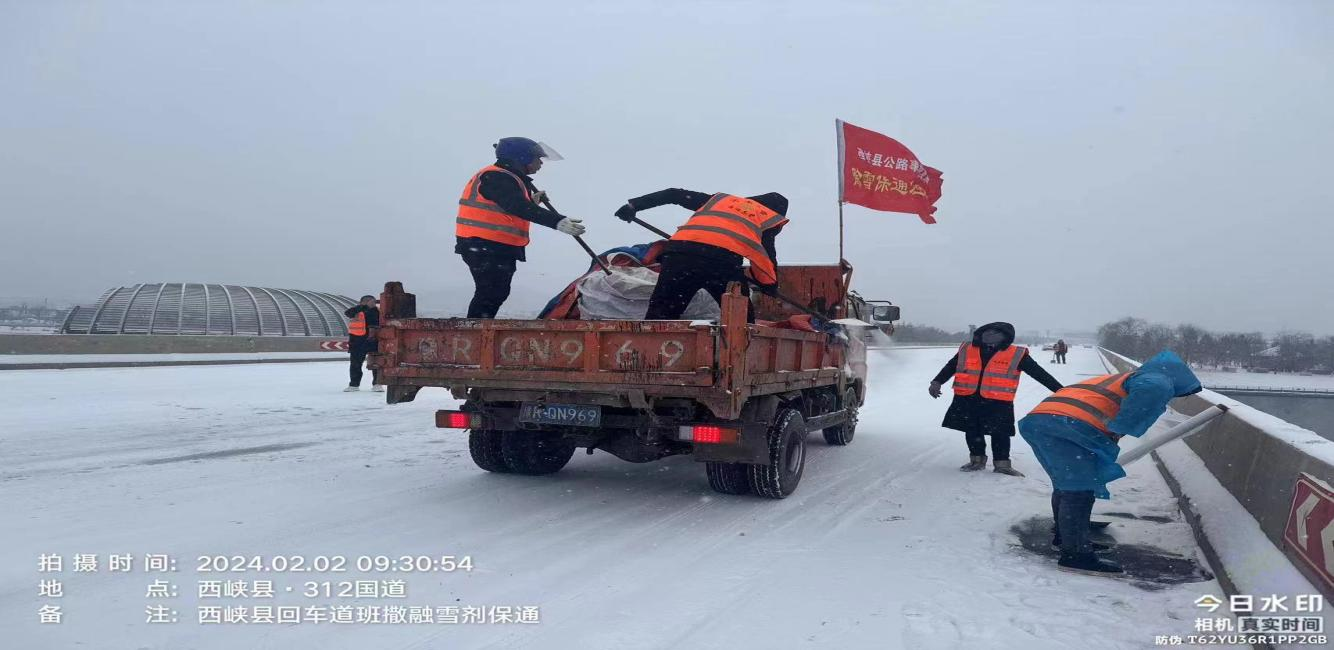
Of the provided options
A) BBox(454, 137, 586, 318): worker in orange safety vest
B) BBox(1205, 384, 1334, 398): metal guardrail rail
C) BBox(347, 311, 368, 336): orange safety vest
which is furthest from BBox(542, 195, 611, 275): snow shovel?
BBox(1205, 384, 1334, 398): metal guardrail rail

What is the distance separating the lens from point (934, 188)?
415 inches

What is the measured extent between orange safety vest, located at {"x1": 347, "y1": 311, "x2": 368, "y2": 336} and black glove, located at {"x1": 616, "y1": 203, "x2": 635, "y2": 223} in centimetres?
853

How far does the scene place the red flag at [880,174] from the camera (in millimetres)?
9500

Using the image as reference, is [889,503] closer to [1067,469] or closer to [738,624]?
[1067,469]

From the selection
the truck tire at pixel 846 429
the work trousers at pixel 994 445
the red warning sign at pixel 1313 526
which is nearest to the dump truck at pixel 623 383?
the work trousers at pixel 994 445

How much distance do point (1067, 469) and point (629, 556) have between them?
2.40 m

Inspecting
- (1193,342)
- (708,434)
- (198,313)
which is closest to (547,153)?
(708,434)

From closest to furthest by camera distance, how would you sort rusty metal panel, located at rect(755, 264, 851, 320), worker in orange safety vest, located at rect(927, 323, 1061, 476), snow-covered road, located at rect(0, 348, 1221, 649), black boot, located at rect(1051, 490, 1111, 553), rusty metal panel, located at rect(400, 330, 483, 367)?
snow-covered road, located at rect(0, 348, 1221, 649)
black boot, located at rect(1051, 490, 1111, 553)
rusty metal panel, located at rect(400, 330, 483, 367)
worker in orange safety vest, located at rect(927, 323, 1061, 476)
rusty metal panel, located at rect(755, 264, 851, 320)

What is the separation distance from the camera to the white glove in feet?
19.8

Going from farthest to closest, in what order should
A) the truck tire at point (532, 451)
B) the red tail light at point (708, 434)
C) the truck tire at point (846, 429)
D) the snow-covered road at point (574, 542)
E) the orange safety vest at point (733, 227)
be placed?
the truck tire at point (846, 429)
the truck tire at point (532, 451)
the orange safety vest at point (733, 227)
the red tail light at point (708, 434)
the snow-covered road at point (574, 542)

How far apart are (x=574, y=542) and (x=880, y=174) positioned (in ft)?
21.9

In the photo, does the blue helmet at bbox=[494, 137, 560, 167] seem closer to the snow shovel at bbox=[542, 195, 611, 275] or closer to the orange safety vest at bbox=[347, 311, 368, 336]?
the snow shovel at bbox=[542, 195, 611, 275]

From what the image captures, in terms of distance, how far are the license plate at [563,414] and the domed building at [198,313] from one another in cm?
3026

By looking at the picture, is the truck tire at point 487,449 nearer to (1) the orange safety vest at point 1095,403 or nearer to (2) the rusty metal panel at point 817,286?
(2) the rusty metal panel at point 817,286
